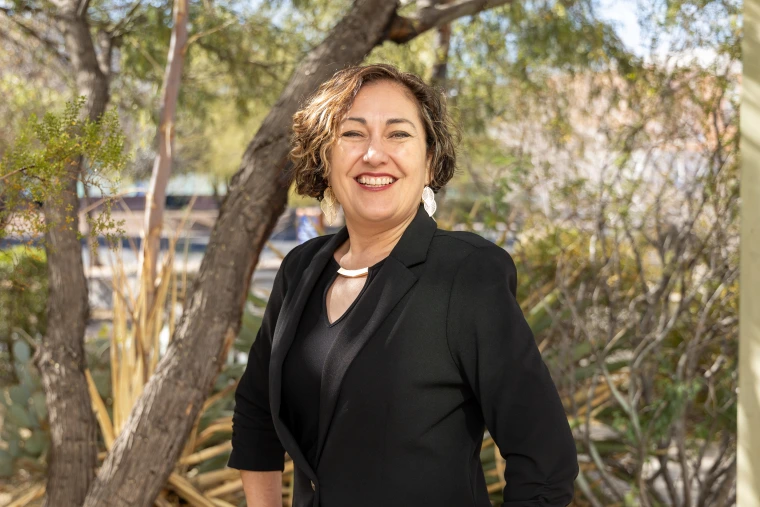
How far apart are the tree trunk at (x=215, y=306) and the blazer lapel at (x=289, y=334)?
1475 millimetres

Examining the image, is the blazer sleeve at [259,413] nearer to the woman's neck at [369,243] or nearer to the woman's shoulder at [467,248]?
the woman's neck at [369,243]

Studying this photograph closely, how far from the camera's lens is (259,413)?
2004 mm

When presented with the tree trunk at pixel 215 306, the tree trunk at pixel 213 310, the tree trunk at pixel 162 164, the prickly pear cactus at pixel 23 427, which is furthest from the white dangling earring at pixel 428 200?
the prickly pear cactus at pixel 23 427

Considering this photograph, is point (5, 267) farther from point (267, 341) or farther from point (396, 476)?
point (396, 476)

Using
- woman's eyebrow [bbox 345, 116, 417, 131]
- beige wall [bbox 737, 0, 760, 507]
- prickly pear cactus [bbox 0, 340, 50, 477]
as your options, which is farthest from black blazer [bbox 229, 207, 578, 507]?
prickly pear cactus [bbox 0, 340, 50, 477]

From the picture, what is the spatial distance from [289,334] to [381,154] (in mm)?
453

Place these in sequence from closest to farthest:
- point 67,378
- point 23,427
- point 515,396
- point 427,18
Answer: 1. point 515,396
2. point 67,378
3. point 427,18
4. point 23,427

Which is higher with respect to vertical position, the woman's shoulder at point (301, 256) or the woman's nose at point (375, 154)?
the woman's nose at point (375, 154)

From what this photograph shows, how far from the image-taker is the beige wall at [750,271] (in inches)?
89.4

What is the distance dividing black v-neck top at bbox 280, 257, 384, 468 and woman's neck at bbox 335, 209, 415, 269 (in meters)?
0.06

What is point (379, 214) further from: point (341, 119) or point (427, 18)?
point (427, 18)

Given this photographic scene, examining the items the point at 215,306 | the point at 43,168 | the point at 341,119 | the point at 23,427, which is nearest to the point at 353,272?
the point at 341,119

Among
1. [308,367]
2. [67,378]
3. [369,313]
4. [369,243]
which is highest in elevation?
[369,243]

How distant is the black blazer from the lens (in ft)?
5.00
